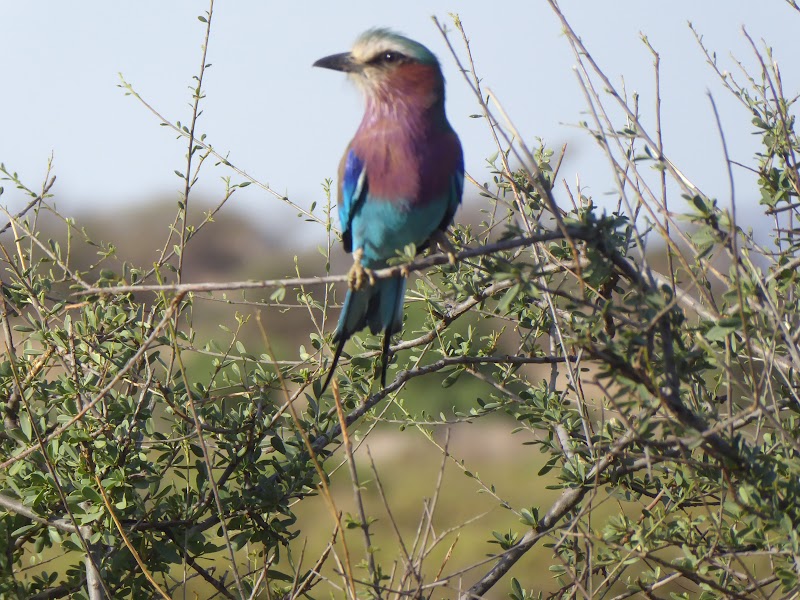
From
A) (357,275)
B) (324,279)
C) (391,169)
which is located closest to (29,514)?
(357,275)

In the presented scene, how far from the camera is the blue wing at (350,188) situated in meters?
3.09

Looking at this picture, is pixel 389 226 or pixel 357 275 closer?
pixel 357 275

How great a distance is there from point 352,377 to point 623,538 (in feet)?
3.45

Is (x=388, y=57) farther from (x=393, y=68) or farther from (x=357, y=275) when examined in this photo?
(x=357, y=275)

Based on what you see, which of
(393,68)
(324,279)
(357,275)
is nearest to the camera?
(324,279)

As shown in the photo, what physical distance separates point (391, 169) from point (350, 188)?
0.65 feet

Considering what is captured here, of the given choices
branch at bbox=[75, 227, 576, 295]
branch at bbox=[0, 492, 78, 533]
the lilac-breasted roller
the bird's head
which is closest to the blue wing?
the lilac-breasted roller

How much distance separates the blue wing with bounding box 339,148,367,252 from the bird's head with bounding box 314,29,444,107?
22 cm

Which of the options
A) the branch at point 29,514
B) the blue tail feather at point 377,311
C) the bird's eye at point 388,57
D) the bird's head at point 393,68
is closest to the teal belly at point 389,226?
the blue tail feather at point 377,311

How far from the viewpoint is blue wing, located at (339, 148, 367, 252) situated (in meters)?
3.09

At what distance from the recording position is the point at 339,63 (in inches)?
125

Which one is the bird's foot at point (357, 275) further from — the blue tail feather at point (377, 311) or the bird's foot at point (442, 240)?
the bird's foot at point (442, 240)

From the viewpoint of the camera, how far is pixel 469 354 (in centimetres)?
326

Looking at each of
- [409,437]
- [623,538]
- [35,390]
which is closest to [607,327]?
[623,538]
